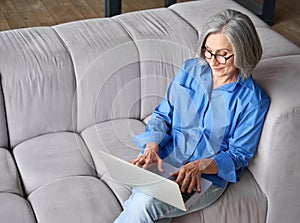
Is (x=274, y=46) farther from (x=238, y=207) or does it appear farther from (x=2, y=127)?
(x=2, y=127)

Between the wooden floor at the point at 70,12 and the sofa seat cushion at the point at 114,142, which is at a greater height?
the sofa seat cushion at the point at 114,142

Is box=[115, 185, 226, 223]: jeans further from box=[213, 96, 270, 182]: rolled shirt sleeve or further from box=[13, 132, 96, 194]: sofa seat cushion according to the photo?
box=[13, 132, 96, 194]: sofa seat cushion

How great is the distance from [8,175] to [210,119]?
2.44ft

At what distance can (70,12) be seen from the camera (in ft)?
13.6

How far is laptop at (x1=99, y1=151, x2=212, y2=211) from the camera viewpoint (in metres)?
1.55

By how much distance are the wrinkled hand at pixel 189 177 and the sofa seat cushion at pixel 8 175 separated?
0.57m

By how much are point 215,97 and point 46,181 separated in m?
0.66

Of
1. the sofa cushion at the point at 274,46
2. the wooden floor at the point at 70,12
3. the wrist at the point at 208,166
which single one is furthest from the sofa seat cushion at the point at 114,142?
the wooden floor at the point at 70,12

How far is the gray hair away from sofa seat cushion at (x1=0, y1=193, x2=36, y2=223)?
2.65 feet

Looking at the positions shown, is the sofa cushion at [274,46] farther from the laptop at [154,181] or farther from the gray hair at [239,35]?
the laptop at [154,181]

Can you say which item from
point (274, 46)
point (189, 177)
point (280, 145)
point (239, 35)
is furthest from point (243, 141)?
point (274, 46)

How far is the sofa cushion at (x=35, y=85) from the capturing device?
81.2 inches

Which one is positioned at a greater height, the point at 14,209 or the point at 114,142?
the point at 114,142

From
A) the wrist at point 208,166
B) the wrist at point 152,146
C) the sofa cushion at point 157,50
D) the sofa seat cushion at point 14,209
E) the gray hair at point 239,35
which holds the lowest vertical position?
the sofa seat cushion at point 14,209
